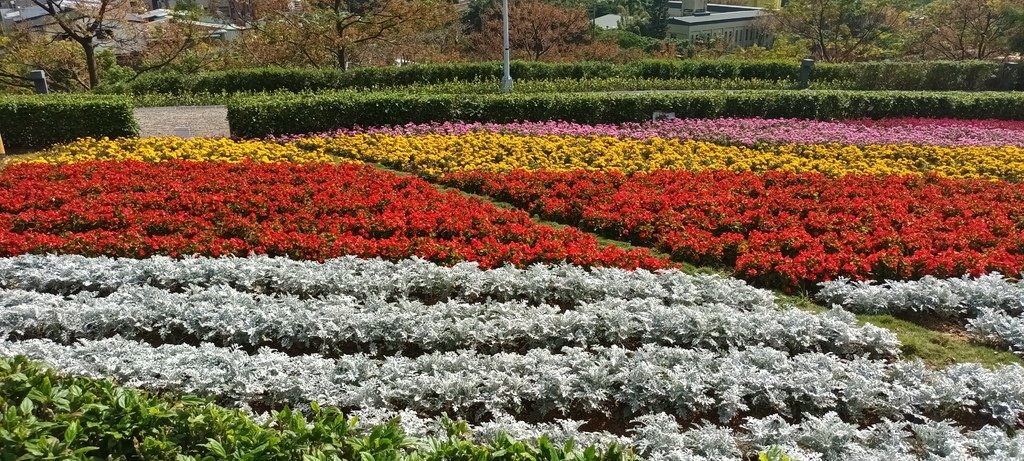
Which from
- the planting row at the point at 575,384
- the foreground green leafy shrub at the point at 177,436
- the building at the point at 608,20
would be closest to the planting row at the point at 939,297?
the planting row at the point at 575,384

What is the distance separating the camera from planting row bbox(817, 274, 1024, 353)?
17.5ft

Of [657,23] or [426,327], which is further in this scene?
[657,23]

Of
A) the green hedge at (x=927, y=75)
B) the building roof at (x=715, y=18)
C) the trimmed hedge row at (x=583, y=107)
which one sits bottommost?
the trimmed hedge row at (x=583, y=107)

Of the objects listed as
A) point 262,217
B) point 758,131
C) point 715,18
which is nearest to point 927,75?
point 758,131

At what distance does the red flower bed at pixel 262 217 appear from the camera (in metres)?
6.24

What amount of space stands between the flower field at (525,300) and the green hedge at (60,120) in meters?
1.47

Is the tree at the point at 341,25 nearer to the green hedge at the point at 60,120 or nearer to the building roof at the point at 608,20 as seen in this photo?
the green hedge at the point at 60,120

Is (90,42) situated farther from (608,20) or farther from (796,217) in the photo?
(608,20)

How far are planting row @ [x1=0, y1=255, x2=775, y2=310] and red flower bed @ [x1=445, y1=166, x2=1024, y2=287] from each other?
0.84m

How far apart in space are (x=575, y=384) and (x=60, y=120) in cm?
1091

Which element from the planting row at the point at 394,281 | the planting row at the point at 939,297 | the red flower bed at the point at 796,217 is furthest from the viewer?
the red flower bed at the point at 796,217

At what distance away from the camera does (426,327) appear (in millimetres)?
4699

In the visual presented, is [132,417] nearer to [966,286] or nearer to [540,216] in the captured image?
[540,216]

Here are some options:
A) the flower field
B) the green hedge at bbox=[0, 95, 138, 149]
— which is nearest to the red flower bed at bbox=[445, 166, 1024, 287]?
the flower field
